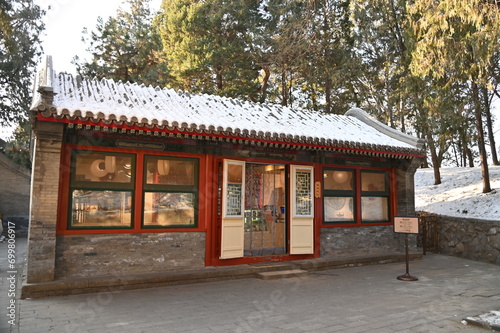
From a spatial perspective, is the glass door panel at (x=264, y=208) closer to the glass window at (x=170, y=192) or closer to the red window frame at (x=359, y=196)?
the red window frame at (x=359, y=196)

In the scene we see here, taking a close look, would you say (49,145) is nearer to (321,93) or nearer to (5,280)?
(5,280)

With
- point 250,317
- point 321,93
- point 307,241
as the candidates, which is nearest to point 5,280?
point 250,317

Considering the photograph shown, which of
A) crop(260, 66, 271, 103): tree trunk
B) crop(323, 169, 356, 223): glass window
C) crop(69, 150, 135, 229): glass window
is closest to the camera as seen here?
crop(69, 150, 135, 229): glass window

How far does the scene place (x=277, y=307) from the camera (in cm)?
559

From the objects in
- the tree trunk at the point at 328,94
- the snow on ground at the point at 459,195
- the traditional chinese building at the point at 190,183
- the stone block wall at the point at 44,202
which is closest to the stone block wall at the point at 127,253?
the traditional chinese building at the point at 190,183

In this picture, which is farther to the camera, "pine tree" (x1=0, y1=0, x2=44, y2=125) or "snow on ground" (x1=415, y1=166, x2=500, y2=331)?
"pine tree" (x1=0, y1=0, x2=44, y2=125)

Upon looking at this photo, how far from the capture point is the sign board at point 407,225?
25.8 feet

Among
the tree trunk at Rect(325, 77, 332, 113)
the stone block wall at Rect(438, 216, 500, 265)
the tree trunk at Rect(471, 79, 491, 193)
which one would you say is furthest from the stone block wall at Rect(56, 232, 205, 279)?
the tree trunk at Rect(325, 77, 332, 113)

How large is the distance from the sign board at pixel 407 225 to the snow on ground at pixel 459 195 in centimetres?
573

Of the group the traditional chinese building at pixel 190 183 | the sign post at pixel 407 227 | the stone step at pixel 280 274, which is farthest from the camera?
the sign post at pixel 407 227

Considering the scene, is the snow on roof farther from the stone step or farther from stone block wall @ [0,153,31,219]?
stone block wall @ [0,153,31,219]

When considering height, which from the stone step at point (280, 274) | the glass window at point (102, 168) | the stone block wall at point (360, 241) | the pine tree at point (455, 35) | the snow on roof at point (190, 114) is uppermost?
the pine tree at point (455, 35)

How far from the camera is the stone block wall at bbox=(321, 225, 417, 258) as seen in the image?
9.20 m

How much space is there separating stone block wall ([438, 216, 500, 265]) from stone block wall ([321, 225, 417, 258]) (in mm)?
1569
